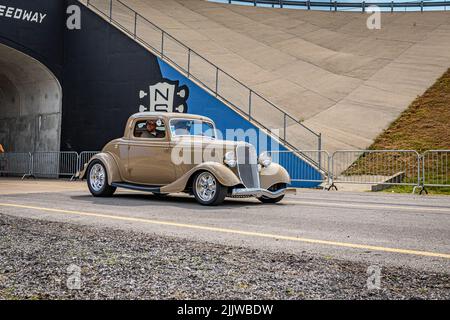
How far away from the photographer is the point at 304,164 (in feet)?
53.2

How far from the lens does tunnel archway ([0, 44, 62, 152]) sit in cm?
2262

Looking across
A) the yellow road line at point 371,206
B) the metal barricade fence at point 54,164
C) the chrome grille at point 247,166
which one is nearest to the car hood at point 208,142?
the chrome grille at point 247,166

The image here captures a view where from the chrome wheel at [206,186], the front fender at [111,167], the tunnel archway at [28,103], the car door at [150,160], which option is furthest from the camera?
the tunnel archway at [28,103]

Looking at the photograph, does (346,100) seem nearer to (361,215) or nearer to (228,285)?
(361,215)

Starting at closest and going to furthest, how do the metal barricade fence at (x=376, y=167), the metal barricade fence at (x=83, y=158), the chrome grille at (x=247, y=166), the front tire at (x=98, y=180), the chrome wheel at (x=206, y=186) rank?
the chrome wheel at (x=206, y=186) < the chrome grille at (x=247, y=166) < the front tire at (x=98, y=180) < the metal barricade fence at (x=376, y=167) < the metal barricade fence at (x=83, y=158)

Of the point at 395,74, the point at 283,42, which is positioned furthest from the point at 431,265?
the point at 283,42

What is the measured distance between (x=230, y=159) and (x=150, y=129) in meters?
2.25

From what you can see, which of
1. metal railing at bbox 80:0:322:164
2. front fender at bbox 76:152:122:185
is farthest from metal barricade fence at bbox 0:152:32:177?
front fender at bbox 76:152:122:185

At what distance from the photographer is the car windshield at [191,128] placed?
404 inches

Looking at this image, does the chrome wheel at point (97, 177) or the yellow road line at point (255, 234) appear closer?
the yellow road line at point (255, 234)

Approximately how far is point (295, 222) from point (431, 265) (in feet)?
9.73

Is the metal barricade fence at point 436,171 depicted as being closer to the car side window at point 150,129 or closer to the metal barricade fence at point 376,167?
the metal barricade fence at point 376,167

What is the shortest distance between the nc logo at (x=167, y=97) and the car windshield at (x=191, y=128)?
8234 mm

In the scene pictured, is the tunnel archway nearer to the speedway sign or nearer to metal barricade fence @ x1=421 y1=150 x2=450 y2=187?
the speedway sign
